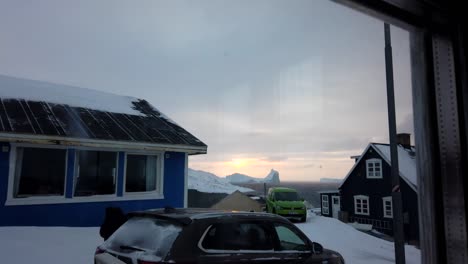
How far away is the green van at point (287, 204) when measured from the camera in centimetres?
1975

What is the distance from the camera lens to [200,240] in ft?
14.4

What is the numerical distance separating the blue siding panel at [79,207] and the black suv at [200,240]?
22.4ft

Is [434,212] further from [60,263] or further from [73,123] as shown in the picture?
[73,123]

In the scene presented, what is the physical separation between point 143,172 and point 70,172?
2.63 meters

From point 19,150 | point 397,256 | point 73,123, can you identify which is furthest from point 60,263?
point 397,256

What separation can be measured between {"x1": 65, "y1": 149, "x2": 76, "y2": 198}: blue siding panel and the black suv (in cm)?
711

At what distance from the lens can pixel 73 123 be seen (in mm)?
11586

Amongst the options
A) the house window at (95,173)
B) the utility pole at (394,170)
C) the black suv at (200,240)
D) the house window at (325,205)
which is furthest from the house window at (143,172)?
the house window at (325,205)

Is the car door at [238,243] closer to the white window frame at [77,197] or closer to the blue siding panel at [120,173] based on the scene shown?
the white window frame at [77,197]

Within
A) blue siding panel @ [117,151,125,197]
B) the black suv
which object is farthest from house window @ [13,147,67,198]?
the black suv

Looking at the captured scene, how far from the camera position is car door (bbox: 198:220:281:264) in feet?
14.6

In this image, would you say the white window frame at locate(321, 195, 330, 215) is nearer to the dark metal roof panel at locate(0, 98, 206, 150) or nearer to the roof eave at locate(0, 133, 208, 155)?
the dark metal roof panel at locate(0, 98, 206, 150)

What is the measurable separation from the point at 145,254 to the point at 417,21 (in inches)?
141

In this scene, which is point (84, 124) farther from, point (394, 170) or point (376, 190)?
point (376, 190)
